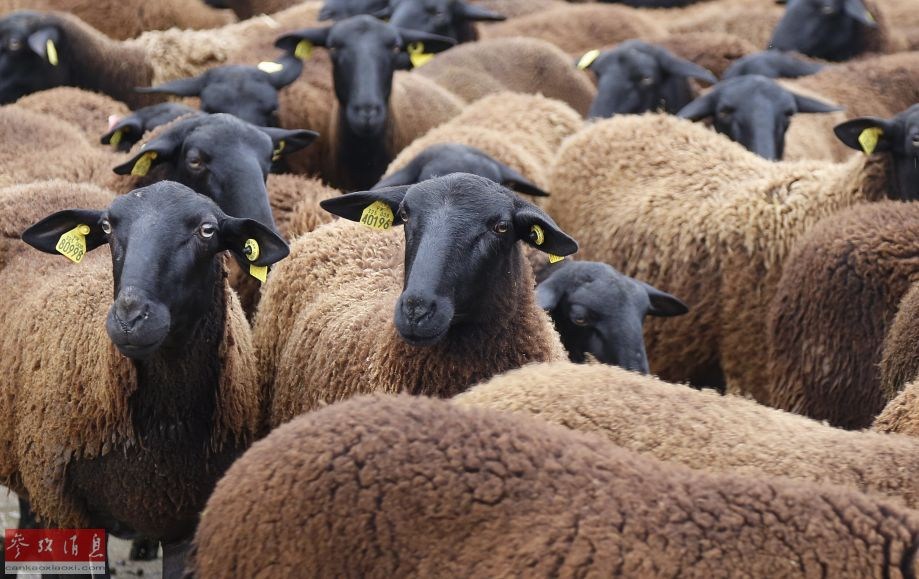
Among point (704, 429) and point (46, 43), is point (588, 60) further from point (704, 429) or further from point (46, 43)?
point (704, 429)

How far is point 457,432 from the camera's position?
9.59ft

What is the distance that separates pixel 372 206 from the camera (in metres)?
4.72

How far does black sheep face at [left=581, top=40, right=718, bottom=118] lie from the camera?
342 inches

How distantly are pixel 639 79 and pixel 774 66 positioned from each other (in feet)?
4.34

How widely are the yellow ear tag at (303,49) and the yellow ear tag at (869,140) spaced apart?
11.8 ft

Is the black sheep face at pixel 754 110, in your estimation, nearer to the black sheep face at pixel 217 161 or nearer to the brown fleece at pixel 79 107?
the black sheep face at pixel 217 161

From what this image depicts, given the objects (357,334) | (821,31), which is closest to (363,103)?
(357,334)

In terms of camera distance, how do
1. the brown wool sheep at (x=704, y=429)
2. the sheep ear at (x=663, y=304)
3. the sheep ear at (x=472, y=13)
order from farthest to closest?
the sheep ear at (x=472, y=13) → the sheep ear at (x=663, y=304) → the brown wool sheep at (x=704, y=429)

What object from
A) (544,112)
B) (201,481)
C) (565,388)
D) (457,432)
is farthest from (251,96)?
(457,432)

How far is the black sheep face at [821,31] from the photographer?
1063 cm

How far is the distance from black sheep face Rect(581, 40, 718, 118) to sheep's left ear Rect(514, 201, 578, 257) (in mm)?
4289

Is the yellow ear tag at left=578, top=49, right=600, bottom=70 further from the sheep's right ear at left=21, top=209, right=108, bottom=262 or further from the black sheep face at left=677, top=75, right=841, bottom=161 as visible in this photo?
the sheep's right ear at left=21, top=209, right=108, bottom=262

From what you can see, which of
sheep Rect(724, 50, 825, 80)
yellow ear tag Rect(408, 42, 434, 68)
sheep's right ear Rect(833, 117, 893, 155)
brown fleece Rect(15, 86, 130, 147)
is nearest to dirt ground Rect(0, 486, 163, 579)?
brown fleece Rect(15, 86, 130, 147)

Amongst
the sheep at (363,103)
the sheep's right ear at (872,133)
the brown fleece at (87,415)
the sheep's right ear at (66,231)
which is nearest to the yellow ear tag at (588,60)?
the sheep at (363,103)
